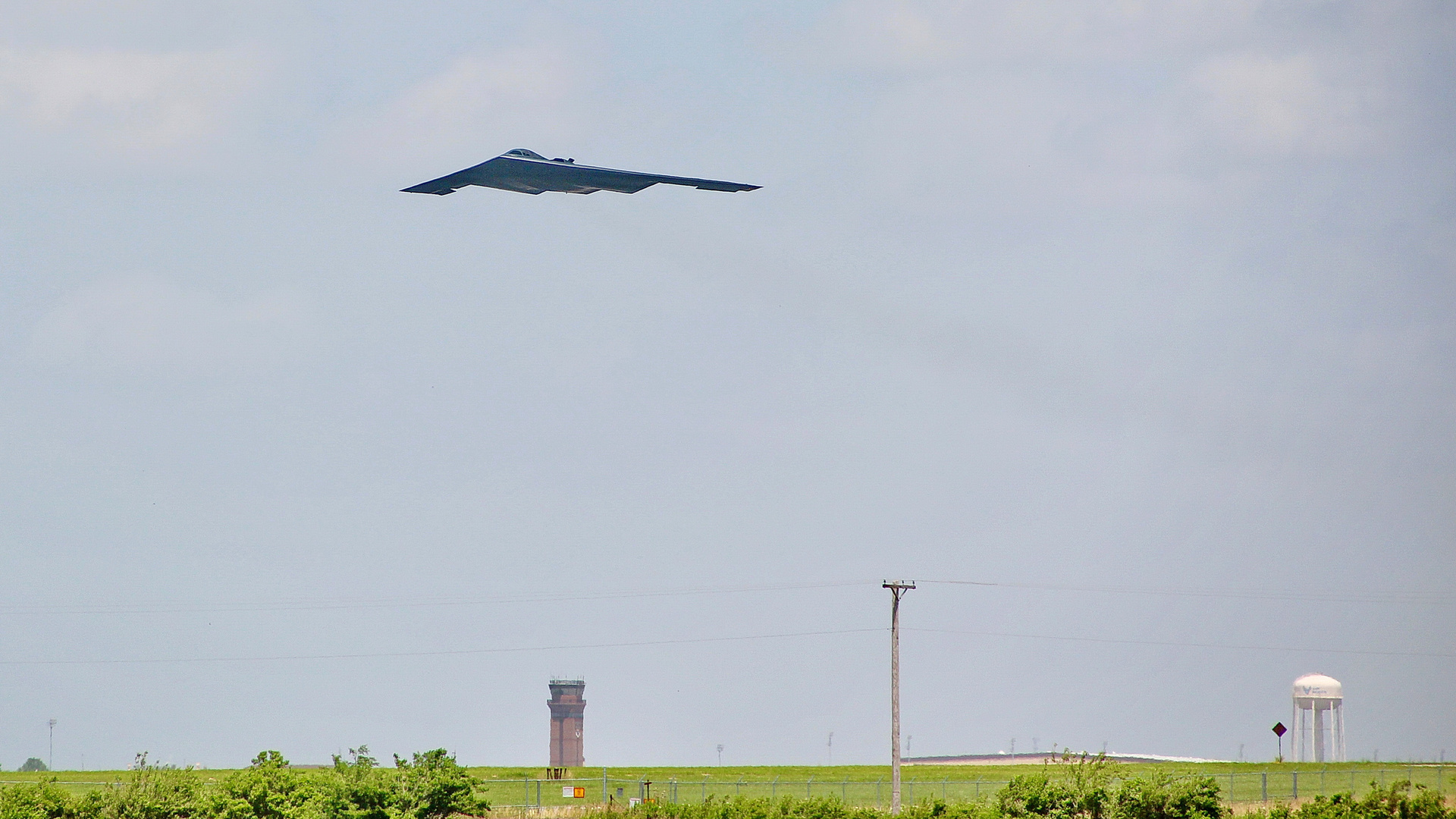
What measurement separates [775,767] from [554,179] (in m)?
75.6

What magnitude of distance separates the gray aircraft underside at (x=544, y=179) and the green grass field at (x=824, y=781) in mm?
27702

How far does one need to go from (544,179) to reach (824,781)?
54.8 metres

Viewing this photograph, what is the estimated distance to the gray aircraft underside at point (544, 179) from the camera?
165ft

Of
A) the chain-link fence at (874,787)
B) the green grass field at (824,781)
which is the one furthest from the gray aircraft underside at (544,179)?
the chain-link fence at (874,787)

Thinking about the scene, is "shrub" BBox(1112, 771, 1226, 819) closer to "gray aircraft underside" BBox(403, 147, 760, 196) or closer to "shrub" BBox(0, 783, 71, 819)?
"gray aircraft underside" BBox(403, 147, 760, 196)

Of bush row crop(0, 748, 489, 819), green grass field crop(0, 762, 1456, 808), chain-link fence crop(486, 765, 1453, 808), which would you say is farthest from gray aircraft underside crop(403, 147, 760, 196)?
chain-link fence crop(486, 765, 1453, 808)

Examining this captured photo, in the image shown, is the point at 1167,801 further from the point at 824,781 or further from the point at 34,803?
the point at 824,781

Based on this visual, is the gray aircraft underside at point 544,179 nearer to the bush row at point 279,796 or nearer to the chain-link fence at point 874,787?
the bush row at point 279,796

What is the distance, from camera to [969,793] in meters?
85.7

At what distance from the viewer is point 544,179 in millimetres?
51281

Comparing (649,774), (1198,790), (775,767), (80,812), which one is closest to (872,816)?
(1198,790)

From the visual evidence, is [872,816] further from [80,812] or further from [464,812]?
[80,812]

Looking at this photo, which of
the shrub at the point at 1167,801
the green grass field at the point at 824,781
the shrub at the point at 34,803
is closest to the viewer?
the shrub at the point at 1167,801

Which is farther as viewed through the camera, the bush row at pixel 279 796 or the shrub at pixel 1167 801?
the bush row at pixel 279 796
